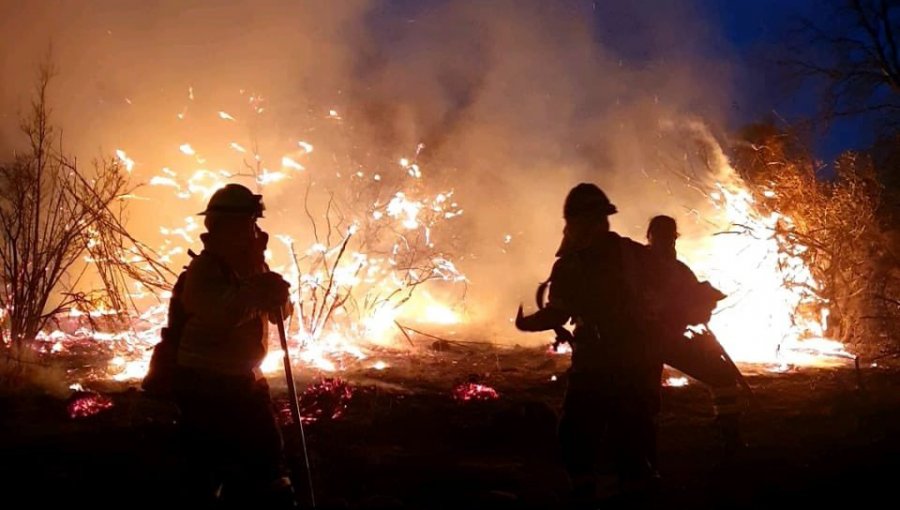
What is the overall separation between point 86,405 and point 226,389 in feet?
12.9

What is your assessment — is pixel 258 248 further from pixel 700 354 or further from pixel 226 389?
pixel 700 354

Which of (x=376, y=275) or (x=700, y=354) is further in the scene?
(x=376, y=275)

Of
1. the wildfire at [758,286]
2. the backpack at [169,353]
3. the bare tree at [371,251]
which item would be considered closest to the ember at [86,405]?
the backpack at [169,353]

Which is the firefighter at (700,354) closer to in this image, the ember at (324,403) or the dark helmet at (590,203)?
the dark helmet at (590,203)

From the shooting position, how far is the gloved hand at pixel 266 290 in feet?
10.0

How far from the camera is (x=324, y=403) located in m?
6.21

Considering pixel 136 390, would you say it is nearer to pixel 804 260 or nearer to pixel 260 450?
pixel 260 450

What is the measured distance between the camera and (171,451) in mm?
4902

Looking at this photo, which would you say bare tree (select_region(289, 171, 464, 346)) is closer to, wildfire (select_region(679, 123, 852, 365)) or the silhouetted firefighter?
wildfire (select_region(679, 123, 852, 365))

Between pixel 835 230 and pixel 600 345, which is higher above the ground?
pixel 835 230

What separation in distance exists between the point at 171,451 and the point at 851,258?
10069mm

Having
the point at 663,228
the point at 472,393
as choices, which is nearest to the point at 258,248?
the point at 663,228

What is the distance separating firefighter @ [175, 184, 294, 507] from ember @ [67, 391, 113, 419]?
12.0ft

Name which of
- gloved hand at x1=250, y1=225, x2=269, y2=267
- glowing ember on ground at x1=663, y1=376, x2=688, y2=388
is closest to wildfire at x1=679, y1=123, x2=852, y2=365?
glowing ember on ground at x1=663, y1=376, x2=688, y2=388
